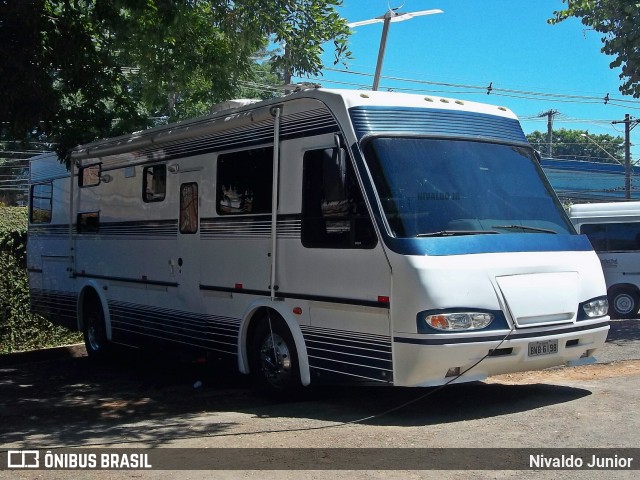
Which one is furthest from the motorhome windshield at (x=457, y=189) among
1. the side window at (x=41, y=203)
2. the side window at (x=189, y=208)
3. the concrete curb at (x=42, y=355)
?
the side window at (x=41, y=203)

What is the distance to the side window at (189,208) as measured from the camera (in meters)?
10.3

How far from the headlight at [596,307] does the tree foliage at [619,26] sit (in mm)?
8533

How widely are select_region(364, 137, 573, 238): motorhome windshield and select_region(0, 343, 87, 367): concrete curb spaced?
25.0 feet

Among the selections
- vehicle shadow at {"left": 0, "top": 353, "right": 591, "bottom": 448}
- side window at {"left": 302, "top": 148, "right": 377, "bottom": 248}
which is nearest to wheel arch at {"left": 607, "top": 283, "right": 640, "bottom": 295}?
vehicle shadow at {"left": 0, "top": 353, "right": 591, "bottom": 448}

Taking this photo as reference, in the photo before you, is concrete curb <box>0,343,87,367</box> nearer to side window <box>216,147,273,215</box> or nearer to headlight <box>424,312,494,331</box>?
side window <box>216,147,273,215</box>

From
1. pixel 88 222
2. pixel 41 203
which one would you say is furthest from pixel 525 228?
pixel 41 203

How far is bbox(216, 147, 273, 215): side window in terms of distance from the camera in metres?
9.06

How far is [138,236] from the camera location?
11477 millimetres

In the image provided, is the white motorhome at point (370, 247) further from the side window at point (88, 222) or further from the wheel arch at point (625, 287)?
the wheel arch at point (625, 287)

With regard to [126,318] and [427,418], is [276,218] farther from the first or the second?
[126,318]

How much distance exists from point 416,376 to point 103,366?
6.52m

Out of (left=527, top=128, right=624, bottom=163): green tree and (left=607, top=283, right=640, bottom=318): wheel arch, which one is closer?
(left=607, top=283, right=640, bottom=318): wheel arch

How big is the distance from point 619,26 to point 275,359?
10675mm

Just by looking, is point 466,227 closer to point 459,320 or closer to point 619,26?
point 459,320
